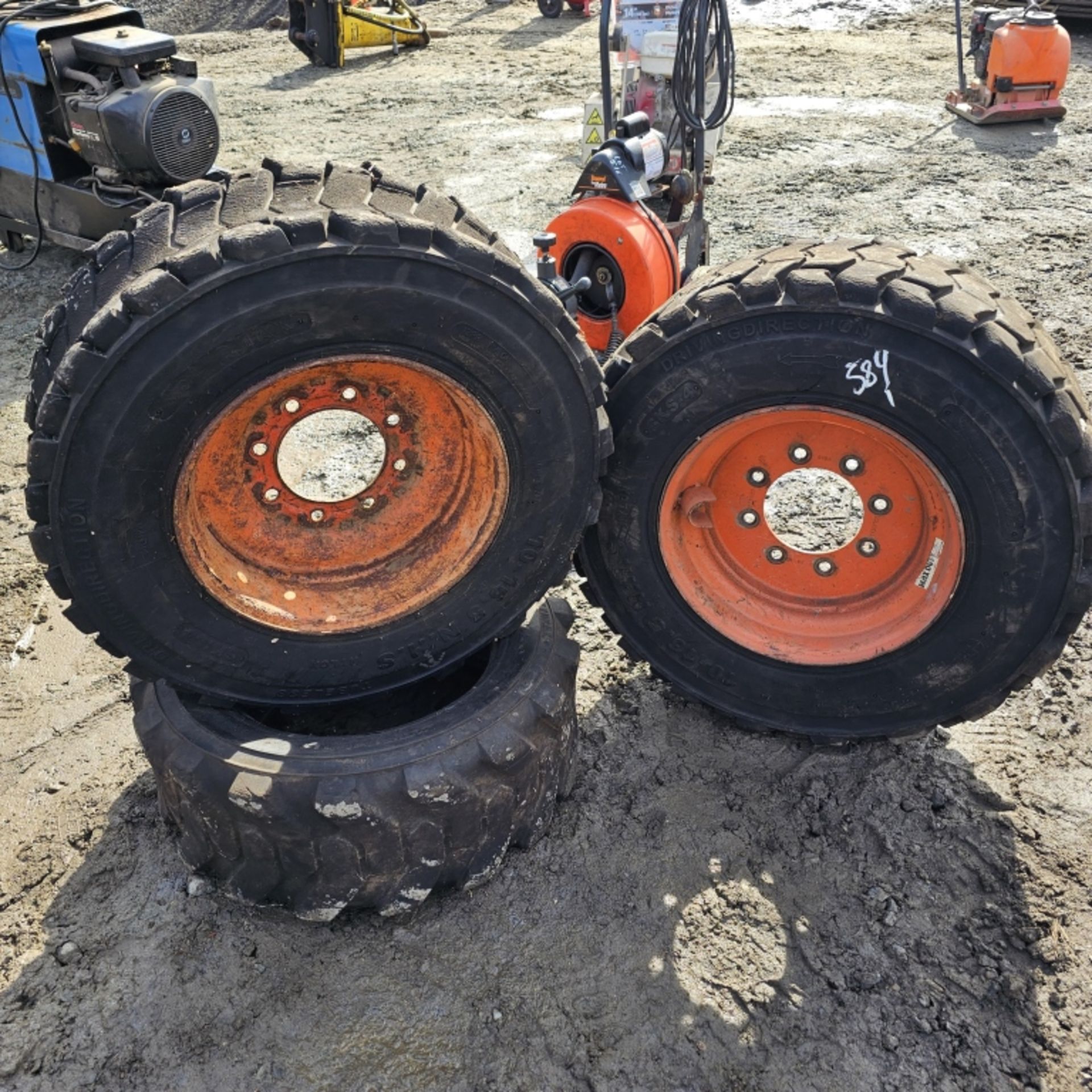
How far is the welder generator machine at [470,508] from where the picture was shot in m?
2.30

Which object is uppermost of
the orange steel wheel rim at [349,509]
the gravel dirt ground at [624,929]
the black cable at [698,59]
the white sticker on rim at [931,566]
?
the black cable at [698,59]

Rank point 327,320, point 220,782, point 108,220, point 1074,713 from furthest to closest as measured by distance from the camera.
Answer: point 108,220, point 1074,713, point 220,782, point 327,320

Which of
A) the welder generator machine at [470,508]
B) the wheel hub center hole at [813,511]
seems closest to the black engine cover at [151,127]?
the welder generator machine at [470,508]

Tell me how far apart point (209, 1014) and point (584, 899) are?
98cm

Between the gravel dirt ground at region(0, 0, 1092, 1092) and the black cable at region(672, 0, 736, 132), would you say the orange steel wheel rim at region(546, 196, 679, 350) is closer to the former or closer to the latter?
the black cable at region(672, 0, 736, 132)

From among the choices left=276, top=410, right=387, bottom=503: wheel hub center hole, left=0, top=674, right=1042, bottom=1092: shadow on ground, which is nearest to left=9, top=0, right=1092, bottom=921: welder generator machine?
left=0, top=674, right=1042, bottom=1092: shadow on ground

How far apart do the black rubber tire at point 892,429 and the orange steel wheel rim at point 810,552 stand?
5cm

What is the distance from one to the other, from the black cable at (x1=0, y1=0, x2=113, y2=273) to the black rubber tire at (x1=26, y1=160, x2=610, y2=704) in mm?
4870

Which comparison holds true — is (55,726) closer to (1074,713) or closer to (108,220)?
(1074,713)

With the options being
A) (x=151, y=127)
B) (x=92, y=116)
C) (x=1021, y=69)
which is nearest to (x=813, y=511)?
(x=151, y=127)

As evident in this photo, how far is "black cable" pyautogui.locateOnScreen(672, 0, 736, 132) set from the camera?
4664 millimetres

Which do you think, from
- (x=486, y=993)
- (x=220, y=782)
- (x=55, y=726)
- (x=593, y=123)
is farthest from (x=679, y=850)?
(x=593, y=123)

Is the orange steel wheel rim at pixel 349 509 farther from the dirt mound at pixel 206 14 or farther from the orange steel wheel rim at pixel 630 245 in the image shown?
the dirt mound at pixel 206 14

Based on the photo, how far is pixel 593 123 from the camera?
6.61 meters
